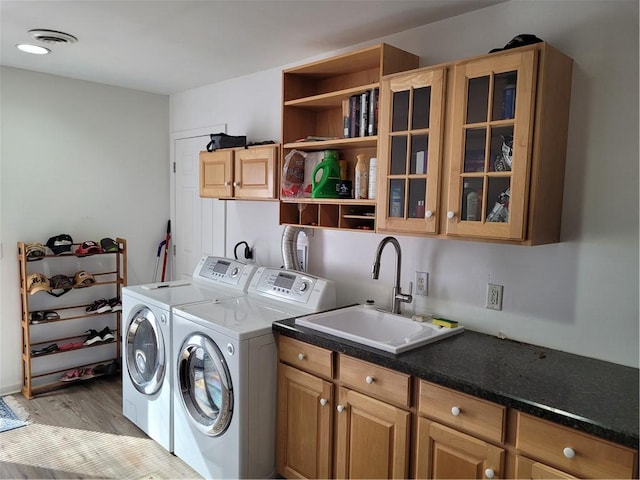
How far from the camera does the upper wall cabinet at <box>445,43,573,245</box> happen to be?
1.73m

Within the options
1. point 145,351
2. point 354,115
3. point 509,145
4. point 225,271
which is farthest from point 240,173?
point 509,145

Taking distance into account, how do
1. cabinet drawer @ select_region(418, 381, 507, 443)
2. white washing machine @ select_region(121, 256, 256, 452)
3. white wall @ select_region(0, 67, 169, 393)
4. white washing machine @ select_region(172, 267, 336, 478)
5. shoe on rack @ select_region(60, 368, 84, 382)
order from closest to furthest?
cabinet drawer @ select_region(418, 381, 507, 443) → white washing machine @ select_region(172, 267, 336, 478) → white washing machine @ select_region(121, 256, 256, 452) → white wall @ select_region(0, 67, 169, 393) → shoe on rack @ select_region(60, 368, 84, 382)

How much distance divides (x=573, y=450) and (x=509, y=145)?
1.07m

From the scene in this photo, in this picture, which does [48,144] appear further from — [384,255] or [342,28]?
[384,255]

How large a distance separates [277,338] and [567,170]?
1512 mm

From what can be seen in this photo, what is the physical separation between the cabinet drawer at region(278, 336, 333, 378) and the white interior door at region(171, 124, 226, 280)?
1590 millimetres

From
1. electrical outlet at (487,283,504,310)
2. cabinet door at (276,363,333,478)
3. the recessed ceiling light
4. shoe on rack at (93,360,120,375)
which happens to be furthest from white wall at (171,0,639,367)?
shoe on rack at (93,360,120,375)

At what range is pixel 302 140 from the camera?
2.69 metres

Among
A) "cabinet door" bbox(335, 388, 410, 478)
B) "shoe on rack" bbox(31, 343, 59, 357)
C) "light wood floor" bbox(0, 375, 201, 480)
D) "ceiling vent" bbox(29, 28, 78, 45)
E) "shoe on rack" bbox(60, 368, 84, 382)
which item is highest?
"ceiling vent" bbox(29, 28, 78, 45)

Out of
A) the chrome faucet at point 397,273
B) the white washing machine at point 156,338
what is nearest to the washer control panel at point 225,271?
the white washing machine at point 156,338

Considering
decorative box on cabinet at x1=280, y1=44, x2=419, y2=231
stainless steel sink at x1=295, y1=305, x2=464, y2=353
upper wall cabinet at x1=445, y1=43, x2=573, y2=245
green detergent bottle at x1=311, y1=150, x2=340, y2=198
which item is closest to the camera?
upper wall cabinet at x1=445, y1=43, x2=573, y2=245

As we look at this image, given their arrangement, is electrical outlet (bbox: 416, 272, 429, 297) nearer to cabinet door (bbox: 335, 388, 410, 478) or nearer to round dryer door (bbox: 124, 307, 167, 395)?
cabinet door (bbox: 335, 388, 410, 478)

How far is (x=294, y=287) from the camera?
8.95 feet

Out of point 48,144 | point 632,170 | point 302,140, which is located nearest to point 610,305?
point 632,170
